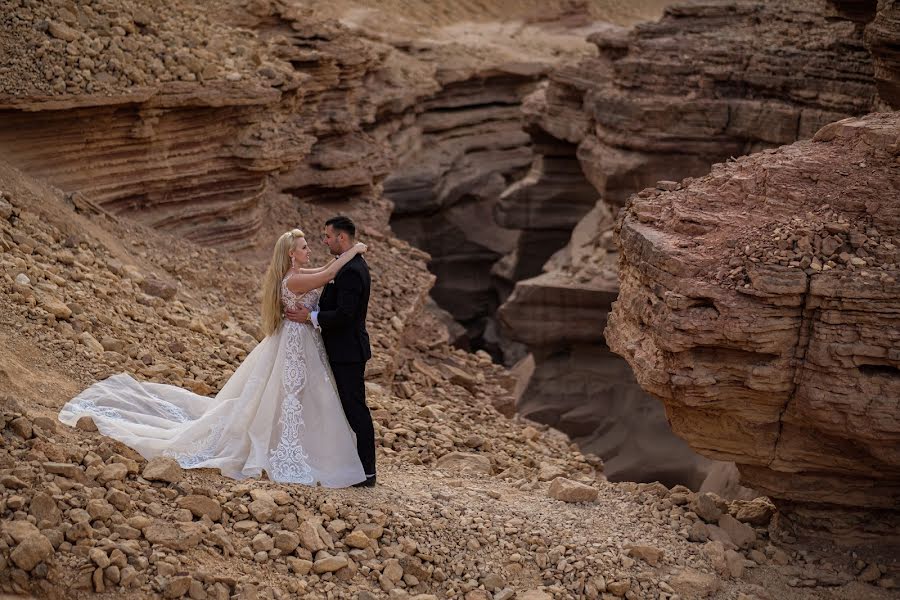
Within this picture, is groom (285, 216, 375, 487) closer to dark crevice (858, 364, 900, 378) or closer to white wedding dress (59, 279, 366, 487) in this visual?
white wedding dress (59, 279, 366, 487)

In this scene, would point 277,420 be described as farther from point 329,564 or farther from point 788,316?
point 788,316

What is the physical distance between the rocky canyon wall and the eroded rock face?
284 inches

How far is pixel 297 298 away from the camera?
21.7 ft

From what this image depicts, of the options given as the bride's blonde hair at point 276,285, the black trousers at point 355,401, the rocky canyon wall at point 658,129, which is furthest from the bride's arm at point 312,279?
the rocky canyon wall at point 658,129

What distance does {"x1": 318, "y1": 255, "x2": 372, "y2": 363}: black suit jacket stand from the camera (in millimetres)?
6527

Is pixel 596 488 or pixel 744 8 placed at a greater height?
pixel 744 8

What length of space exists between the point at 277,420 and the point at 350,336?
71cm

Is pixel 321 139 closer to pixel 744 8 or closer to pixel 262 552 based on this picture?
pixel 744 8

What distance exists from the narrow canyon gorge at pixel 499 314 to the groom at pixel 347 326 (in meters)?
0.45

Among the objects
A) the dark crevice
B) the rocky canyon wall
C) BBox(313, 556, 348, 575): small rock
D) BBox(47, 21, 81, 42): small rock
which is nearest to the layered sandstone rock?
the rocky canyon wall

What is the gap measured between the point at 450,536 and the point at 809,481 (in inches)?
98.2

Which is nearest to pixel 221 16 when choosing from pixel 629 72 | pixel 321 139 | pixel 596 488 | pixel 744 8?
pixel 321 139

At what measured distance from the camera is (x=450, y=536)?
6.51m

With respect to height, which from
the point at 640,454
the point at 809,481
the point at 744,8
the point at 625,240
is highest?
the point at 744,8
